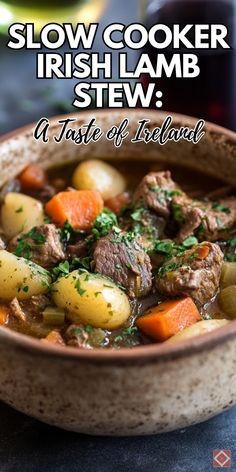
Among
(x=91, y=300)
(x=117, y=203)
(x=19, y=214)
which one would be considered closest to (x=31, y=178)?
(x=19, y=214)

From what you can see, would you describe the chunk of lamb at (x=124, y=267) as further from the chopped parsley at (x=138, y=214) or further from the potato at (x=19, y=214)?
the potato at (x=19, y=214)

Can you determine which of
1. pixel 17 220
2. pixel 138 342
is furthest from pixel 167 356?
pixel 17 220

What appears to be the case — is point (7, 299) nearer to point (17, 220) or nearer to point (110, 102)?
point (17, 220)

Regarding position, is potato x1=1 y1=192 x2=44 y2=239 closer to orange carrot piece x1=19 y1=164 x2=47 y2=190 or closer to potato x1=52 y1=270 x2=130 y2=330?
orange carrot piece x1=19 y1=164 x2=47 y2=190

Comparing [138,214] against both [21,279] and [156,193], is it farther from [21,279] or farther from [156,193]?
[21,279]

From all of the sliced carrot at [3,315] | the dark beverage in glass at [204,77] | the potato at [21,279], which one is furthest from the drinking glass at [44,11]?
the sliced carrot at [3,315]

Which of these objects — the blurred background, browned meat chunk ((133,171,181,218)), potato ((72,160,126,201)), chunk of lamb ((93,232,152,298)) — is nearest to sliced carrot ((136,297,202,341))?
chunk of lamb ((93,232,152,298))

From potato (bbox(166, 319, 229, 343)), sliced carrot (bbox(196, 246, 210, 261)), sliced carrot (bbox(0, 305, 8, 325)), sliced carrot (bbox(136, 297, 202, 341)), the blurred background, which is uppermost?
the blurred background

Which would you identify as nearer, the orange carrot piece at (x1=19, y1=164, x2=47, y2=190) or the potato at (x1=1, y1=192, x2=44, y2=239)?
the potato at (x1=1, y1=192, x2=44, y2=239)

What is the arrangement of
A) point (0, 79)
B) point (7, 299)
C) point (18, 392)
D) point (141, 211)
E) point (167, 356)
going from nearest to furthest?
1. point (167, 356)
2. point (18, 392)
3. point (7, 299)
4. point (141, 211)
5. point (0, 79)
